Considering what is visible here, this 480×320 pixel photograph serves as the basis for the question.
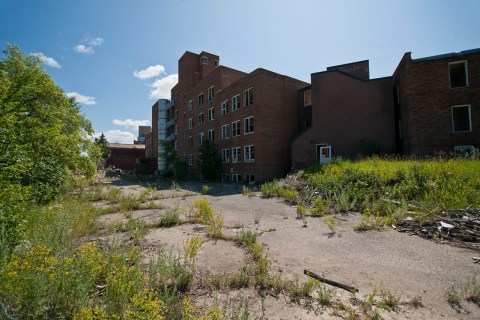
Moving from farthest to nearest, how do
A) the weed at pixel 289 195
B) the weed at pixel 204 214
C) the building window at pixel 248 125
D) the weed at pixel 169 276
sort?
the building window at pixel 248 125 → the weed at pixel 289 195 → the weed at pixel 204 214 → the weed at pixel 169 276

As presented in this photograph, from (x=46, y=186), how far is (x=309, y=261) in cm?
1307

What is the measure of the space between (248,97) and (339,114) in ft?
31.1

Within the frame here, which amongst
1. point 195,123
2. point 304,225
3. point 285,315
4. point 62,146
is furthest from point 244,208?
point 195,123

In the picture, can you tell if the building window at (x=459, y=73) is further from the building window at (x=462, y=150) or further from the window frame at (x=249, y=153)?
the window frame at (x=249, y=153)

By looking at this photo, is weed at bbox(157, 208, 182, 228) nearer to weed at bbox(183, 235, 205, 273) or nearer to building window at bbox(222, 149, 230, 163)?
weed at bbox(183, 235, 205, 273)

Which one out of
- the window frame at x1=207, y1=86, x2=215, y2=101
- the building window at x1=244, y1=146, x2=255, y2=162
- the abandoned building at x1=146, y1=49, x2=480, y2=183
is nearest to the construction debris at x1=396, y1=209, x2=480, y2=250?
the abandoned building at x1=146, y1=49, x2=480, y2=183

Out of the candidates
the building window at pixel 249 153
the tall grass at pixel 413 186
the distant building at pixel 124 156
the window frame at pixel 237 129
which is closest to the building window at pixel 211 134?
the window frame at pixel 237 129

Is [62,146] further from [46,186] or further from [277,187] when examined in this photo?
[277,187]

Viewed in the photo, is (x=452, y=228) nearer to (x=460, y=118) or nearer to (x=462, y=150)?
(x=462, y=150)

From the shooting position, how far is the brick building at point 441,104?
16.9m

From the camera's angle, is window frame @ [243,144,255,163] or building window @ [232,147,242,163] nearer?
window frame @ [243,144,255,163]

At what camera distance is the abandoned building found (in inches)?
683

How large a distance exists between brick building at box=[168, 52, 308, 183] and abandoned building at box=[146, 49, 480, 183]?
0.35 ft

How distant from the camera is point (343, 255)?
16.8 feet
